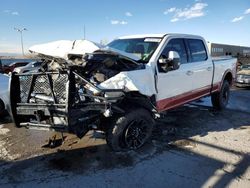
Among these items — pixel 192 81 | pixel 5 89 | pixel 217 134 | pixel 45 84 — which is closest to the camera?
pixel 45 84

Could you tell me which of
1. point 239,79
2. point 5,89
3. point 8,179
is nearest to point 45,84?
point 8,179

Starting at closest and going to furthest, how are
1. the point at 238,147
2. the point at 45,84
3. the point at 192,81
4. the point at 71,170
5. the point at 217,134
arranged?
the point at 71,170 → the point at 45,84 → the point at 238,147 → the point at 217,134 → the point at 192,81

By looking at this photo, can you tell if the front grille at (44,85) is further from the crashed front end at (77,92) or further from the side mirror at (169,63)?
the side mirror at (169,63)

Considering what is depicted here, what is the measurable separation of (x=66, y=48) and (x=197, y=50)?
349 cm

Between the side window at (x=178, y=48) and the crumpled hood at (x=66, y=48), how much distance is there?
159 cm

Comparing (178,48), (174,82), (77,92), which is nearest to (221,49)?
(178,48)

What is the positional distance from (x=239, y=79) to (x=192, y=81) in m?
9.21

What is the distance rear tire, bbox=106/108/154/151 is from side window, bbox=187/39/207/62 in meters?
2.22

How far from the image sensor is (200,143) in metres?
5.36

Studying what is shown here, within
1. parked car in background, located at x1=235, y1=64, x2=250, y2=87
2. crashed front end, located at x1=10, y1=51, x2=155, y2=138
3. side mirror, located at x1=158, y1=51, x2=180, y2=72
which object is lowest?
parked car in background, located at x1=235, y1=64, x2=250, y2=87

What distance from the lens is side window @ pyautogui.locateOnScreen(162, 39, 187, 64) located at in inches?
219

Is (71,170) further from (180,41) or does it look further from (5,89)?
(5,89)

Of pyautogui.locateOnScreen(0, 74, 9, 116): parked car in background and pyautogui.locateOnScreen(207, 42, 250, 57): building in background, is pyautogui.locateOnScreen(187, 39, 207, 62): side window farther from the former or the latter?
pyautogui.locateOnScreen(207, 42, 250, 57): building in background

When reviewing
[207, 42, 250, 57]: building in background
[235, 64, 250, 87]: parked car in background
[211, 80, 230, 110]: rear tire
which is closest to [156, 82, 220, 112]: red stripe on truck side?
[211, 80, 230, 110]: rear tire
